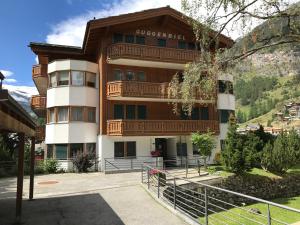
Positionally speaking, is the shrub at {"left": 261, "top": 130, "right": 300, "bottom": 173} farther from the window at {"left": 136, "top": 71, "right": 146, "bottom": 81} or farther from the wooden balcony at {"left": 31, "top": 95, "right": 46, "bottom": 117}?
the wooden balcony at {"left": 31, "top": 95, "right": 46, "bottom": 117}

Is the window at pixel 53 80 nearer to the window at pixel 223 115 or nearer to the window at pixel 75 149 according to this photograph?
the window at pixel 75 149

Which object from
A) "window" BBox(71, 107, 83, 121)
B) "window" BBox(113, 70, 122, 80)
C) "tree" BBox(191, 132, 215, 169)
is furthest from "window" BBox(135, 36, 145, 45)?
"tree" BBox(191, 132, 215, 169)

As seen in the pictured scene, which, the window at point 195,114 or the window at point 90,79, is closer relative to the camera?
the window at point 90,79

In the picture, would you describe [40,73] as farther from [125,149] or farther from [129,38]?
[125,149]

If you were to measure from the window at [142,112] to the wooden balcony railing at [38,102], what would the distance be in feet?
30.0

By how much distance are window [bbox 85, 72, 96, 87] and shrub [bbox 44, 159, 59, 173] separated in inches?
297

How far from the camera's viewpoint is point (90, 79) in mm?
29297

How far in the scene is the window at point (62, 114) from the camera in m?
28.0

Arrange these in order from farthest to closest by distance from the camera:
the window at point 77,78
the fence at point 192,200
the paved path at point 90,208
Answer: the window at point 77,78, the paved path at point 90,208, the fence at point 192,200

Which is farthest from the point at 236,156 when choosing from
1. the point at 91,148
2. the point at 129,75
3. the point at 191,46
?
the point at 191,46

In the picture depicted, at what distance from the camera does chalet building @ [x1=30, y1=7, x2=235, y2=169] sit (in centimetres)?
2745

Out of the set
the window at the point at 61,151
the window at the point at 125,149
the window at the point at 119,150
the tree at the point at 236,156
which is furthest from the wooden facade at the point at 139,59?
the tree at the point at 236,156

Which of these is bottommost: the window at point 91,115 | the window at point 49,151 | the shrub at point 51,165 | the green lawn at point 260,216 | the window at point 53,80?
the green lawn at point 260,216

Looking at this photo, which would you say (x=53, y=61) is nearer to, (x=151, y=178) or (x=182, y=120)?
(x=182, y=120)
